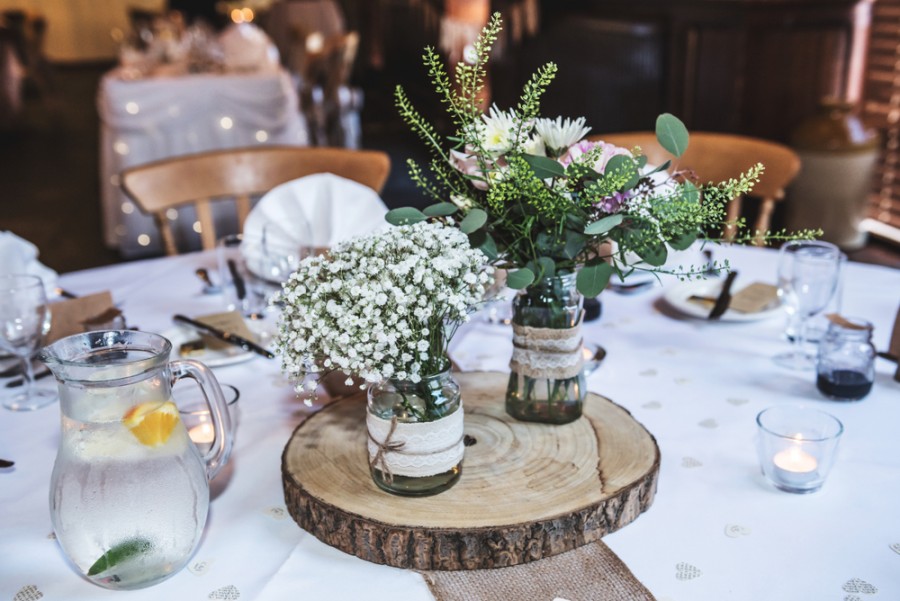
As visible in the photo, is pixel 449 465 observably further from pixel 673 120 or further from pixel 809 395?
pixel 809 395

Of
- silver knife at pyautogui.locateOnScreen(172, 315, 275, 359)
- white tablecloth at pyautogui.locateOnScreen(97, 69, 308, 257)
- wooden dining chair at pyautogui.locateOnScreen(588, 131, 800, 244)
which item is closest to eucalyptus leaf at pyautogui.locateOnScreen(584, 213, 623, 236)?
silver knife at pyautogui.locateOnScreen(172, 315, 275, 359)

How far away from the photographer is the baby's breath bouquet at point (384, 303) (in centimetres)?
80

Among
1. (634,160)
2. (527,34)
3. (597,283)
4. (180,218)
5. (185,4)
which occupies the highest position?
(185,4)

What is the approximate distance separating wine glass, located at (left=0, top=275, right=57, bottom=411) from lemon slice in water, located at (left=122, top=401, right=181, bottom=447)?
50cm

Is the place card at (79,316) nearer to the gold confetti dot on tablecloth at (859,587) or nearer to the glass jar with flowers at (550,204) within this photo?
the glass jar with flowers at (550,204)

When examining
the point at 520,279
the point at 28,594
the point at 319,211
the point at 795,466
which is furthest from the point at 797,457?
the point at 319,211

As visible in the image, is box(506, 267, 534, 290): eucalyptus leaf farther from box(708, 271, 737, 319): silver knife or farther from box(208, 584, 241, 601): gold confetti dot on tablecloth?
box(708, 271, 737, 319): silver knife

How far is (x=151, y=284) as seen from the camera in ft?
5.54

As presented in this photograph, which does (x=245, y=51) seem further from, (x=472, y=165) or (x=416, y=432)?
(x=416, y=432)

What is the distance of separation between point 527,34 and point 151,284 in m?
4.00

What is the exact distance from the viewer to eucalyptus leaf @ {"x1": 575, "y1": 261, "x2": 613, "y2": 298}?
931mm

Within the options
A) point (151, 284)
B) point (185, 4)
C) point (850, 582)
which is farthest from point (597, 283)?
point (185, 4)

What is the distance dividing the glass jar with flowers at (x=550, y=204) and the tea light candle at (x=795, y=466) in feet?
0.79

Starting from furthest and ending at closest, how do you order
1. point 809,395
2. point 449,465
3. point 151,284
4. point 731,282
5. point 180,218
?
point 180,218, point 151,284, point 731,282, point 809,395, point 449,465
